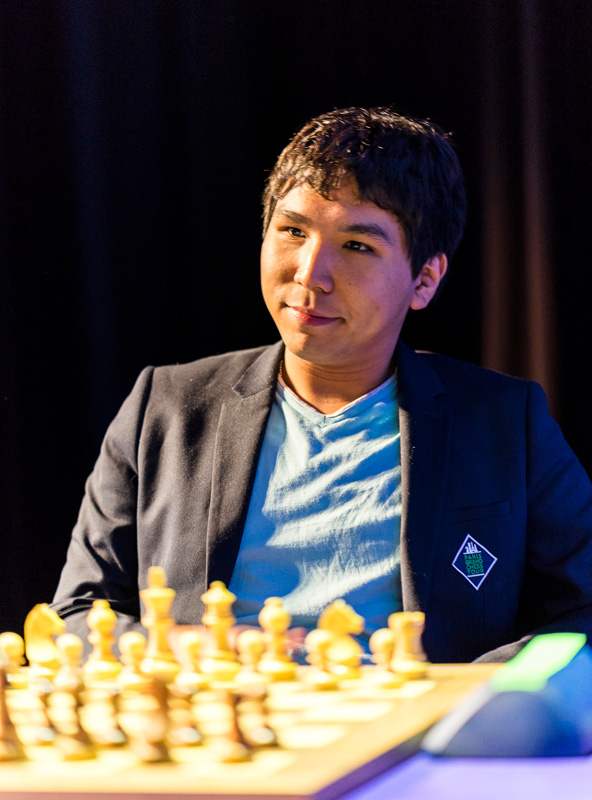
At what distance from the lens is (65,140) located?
2.02m

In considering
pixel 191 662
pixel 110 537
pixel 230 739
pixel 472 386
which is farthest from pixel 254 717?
pixel 472 386

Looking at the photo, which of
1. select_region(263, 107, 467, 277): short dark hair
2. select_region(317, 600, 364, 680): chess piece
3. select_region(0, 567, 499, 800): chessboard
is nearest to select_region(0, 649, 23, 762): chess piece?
select_region(0, 567, 499, 800): chessboard

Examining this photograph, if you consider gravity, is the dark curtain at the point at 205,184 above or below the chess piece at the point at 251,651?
above

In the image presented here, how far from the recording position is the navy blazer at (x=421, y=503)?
1511 millimetres

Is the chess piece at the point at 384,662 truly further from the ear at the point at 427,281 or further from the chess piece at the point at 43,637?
the ear at the point at 427,281

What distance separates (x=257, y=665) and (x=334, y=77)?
1.43 m

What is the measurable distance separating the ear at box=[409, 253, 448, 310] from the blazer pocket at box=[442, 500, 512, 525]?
422 mm

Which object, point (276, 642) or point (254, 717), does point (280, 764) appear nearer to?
point (254, 717)

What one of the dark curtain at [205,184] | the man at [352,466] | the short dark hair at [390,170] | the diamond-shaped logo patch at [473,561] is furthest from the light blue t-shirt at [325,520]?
the dark curtain at [205,184]

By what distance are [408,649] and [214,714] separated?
0.97 ft

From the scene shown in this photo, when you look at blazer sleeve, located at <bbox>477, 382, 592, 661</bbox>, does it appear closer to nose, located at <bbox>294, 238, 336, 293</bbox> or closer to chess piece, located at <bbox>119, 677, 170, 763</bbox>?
nose, located at <bbox>294, 238, 336, 293</bbox>

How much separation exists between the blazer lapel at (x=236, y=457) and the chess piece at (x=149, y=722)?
2.34ft

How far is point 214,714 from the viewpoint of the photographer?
82cm

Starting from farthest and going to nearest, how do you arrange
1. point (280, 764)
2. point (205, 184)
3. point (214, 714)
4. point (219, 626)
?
point (205, 184) < point (219, 626) < point (214, 714) < point (280, 764)
